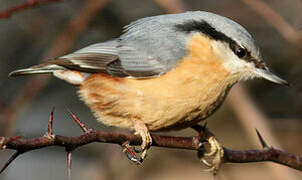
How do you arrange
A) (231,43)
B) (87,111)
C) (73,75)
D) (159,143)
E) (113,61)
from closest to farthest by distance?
(159,143) → (231,43) → (113,61) → (73,75) → (87,111)

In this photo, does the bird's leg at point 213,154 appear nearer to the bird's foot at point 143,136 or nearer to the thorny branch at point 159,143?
the thorny branch at point 159,143

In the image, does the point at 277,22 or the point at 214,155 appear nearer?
the point at 214,155

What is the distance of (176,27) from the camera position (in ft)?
12.4

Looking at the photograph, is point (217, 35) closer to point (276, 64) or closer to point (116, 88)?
point (116, 88)

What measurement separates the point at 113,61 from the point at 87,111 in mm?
3237

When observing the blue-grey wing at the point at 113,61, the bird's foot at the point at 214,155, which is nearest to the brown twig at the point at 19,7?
the blue-grey wing at the point at 113,61

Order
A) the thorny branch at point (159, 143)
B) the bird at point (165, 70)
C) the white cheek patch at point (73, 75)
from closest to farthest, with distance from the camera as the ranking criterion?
the thorny branch at point (159, 143) → the bird at point (165, 70) → the white cheek patch at point (73, 75)

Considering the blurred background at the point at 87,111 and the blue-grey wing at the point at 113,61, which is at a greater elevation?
the blue-grey wing at the point at 113,61

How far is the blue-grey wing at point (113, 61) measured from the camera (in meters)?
3.72

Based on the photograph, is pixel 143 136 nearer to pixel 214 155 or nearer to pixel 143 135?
pixel 143 135

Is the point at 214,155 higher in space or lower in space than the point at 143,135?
lower

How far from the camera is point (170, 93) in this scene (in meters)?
3.46

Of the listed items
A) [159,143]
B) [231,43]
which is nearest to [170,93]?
[159,143]

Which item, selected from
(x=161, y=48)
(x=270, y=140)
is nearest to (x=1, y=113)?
(x=161, y=48)
